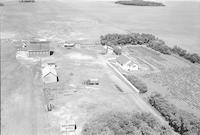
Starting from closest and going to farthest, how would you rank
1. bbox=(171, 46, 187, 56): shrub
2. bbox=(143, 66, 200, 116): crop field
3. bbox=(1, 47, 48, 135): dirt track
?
bbox=(1, 47, 48, 135): dirt track, bbox=(143, 66, 200, 116): crop field, bbox=(171, 46, 187, 56): shrub

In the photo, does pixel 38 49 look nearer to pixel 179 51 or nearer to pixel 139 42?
pixel 139 42

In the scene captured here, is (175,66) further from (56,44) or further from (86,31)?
(86,31)

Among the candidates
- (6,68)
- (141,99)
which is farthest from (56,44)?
(141,99)

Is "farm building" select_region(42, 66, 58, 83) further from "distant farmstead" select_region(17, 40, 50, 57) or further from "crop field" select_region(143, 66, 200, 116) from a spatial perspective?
"crop field" select_region(143, 66, 200, 116)

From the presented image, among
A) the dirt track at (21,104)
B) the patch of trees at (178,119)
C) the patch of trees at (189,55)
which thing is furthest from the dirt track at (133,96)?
the patch of trees at (189,55)

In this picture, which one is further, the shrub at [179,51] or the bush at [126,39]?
the bush at [126,39]

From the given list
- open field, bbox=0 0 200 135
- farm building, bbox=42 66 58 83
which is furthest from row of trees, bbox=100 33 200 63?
farm building, bbox=42 66 58 83

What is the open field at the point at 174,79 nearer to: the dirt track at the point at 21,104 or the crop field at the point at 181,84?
the crop field at the point at 181,84
